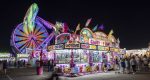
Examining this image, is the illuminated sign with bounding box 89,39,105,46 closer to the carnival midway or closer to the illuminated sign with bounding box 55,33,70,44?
the carnival midway

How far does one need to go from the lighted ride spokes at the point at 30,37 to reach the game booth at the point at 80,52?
67.8 ft

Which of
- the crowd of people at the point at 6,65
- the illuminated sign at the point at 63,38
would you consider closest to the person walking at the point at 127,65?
the illuminated sign at the point at 63,38

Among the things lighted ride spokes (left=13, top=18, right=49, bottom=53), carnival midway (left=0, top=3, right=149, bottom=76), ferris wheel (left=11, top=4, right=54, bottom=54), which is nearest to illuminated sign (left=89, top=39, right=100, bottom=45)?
carnival midway (left=0, top=3, right=149, bottom=76)

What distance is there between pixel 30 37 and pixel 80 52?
79.9 ft

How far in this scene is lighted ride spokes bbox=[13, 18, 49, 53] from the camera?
4881cm

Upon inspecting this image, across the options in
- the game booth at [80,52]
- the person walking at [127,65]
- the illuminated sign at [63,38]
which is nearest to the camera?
the game booth at [80,52]

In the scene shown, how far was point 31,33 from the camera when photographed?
4991 cm

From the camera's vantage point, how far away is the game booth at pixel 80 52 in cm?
2638

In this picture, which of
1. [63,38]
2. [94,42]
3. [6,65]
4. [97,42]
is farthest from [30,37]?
[63,38]

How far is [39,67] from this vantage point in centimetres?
2791

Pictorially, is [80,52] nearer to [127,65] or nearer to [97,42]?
[97,42]

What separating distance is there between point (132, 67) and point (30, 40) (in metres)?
26.8

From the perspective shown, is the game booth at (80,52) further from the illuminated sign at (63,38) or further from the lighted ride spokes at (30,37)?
the lighted ride spokes at (30,37)

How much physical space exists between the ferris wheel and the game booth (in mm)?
16493
